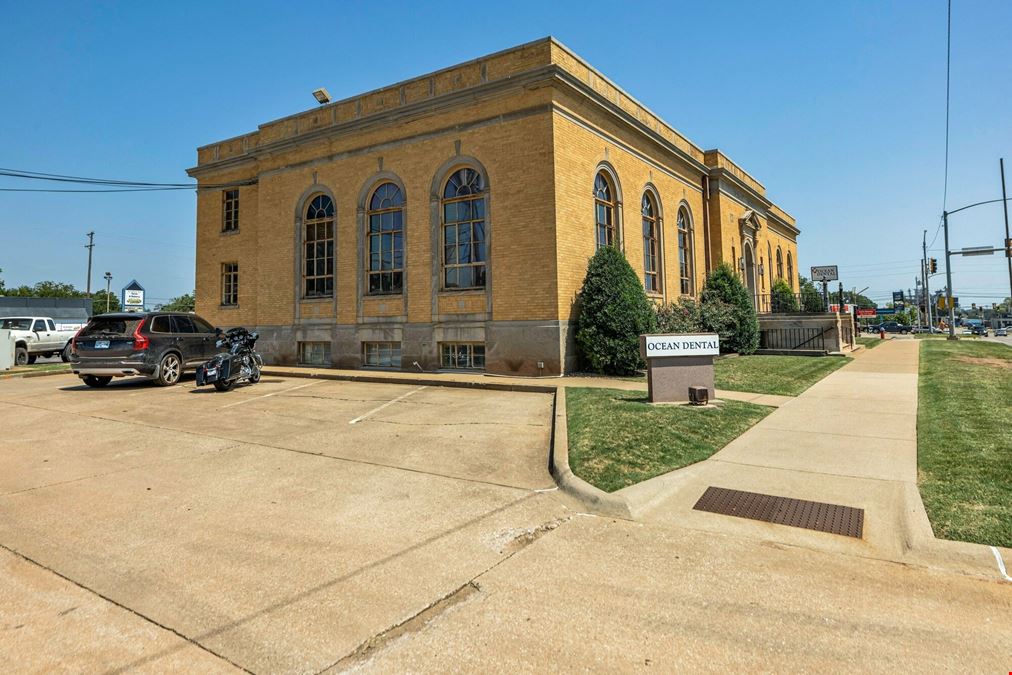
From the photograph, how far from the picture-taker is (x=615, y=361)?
45.4ft

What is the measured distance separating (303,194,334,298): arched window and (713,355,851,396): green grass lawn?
1287cm

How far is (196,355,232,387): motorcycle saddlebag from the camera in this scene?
39.9ft

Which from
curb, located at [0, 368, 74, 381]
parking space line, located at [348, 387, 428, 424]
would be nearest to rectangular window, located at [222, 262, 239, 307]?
curb, located at [0, 368, 74, 381]

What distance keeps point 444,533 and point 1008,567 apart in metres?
3.81

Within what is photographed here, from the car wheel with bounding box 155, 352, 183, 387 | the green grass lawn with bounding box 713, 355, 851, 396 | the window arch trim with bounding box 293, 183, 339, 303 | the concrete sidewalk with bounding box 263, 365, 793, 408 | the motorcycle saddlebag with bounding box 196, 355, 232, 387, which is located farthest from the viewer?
the window arch trim with bounding box 293, 183, 339, 303

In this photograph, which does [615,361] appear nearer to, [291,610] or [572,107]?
[572,107]

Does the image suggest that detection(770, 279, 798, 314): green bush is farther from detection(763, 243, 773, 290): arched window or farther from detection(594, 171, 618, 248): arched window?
detection(594, 171, 618, 248): arched window

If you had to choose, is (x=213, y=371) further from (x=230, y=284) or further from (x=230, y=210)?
(x=230, y=210)

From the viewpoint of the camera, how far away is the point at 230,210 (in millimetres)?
22094

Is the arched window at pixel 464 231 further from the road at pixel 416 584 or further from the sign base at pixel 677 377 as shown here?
the road at pixel 416 584

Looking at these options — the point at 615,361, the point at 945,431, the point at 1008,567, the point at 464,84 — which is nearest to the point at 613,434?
the point at 1008,567

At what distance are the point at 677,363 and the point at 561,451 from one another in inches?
153

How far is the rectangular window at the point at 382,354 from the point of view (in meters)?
16.9

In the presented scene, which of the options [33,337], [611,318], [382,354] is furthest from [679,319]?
[33,337]
